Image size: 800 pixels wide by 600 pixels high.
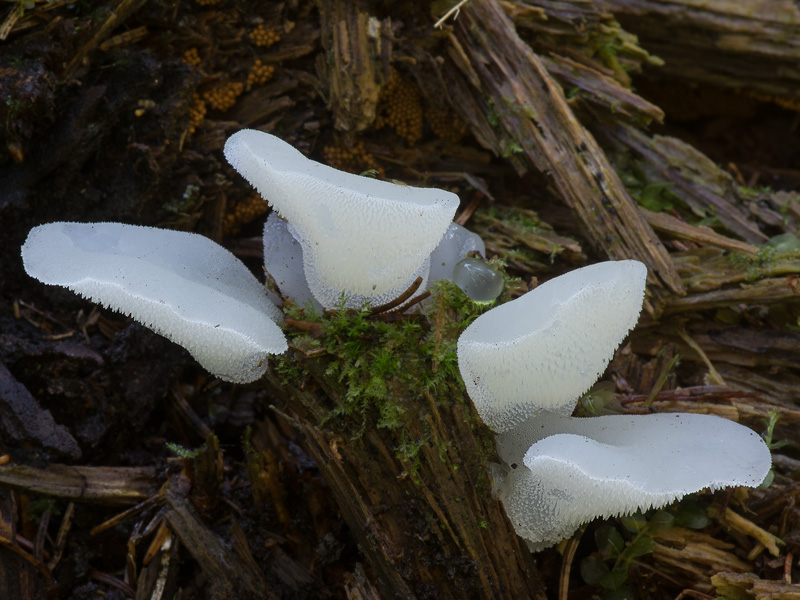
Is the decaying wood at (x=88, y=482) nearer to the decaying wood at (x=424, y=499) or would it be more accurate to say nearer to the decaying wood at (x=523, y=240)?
the decaying wood at (x=424, y=499)

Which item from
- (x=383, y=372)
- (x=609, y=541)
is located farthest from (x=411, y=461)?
(x=609, y=541)

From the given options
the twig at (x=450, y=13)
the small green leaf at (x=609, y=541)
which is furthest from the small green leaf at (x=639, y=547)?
the twig at (x=450, y=13)

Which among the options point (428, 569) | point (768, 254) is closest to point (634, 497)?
point (428, 569)

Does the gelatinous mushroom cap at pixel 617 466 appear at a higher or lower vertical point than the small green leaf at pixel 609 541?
higher

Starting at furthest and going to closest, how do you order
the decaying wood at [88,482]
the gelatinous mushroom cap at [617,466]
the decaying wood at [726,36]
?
1. the decaying wood at [726,36]
2. the decaying wood at [88,482]
3. the gelatinous mushroom cap at [617,466]

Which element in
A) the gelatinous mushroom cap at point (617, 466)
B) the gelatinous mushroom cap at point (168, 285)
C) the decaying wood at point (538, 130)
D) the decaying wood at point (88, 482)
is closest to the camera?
the gelatinous mushroom cap at point (617, 466)

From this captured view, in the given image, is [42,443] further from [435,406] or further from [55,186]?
[435,406]

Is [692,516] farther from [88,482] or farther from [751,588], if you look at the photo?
[88,482]
